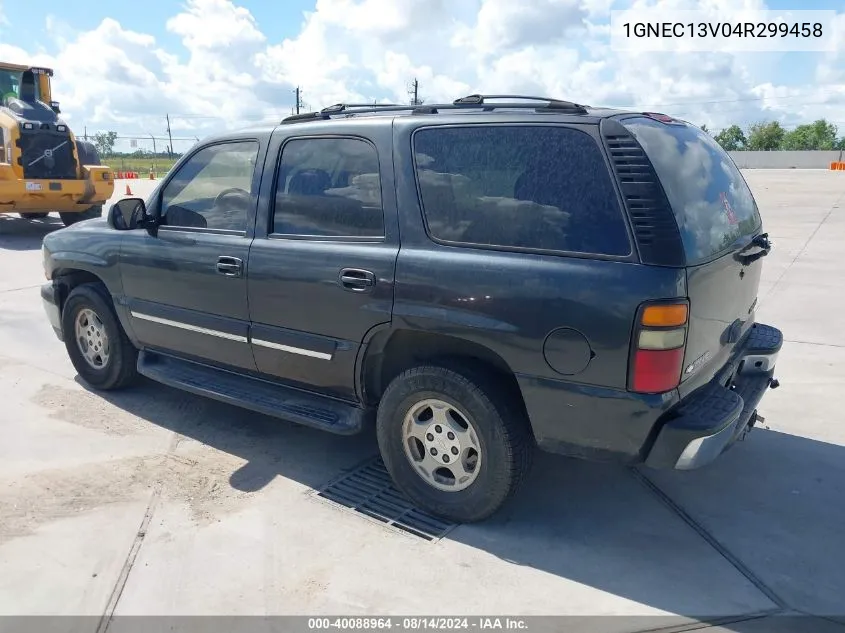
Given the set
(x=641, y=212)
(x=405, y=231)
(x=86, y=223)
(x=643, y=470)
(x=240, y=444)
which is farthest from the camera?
(x=86, y=223)

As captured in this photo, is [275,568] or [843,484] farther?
[843,484]

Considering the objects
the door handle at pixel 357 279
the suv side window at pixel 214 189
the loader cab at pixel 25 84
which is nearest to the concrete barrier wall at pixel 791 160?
the loader cab at pixel 25 84

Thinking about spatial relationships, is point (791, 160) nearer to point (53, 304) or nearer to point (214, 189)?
point (214, 189)

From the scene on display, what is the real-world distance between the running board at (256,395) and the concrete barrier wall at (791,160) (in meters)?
62.5

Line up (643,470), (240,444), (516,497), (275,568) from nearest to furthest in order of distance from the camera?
(275,568) → (516,497) → (643,470) → (240,444)

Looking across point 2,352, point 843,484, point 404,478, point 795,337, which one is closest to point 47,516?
point 404,478

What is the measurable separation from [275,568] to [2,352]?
4271 millimetres

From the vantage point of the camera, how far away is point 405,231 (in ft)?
10.8

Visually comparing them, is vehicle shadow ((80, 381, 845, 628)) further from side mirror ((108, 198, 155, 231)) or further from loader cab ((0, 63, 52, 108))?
loader cab ((0, 63, 52, 108))

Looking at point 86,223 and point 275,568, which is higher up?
point 86,223

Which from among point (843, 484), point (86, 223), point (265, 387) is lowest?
point (843, 484)

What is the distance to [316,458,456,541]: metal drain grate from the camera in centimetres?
336

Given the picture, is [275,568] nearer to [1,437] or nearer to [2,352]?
[1,437]

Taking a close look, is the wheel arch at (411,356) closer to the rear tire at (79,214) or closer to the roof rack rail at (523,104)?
the roof rack rail at (523,104)
